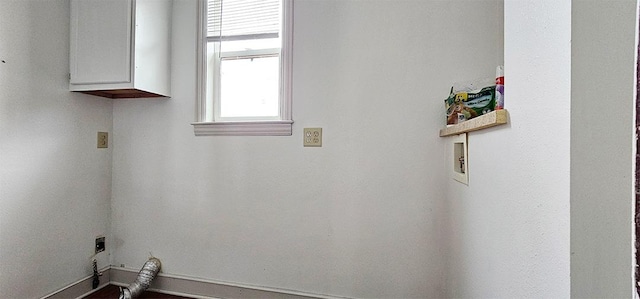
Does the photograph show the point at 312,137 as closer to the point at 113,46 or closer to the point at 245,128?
the point at 245,128

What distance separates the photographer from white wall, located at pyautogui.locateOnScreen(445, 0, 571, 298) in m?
0.56

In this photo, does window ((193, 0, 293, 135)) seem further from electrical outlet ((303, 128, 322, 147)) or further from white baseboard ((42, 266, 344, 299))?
white baseboard ((42, 266, 344, 299))

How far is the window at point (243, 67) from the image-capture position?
2.01 m

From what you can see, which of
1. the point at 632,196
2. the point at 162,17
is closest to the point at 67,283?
the point at 162,17

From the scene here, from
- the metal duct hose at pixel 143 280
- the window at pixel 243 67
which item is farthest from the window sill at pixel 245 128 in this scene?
the metal duct hose at pixel 143 280

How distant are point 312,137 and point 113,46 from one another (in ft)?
4.20

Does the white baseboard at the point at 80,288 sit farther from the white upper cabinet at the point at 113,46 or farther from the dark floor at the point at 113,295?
the white upper cabinet at the point at 113,46

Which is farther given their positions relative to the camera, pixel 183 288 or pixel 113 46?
pixel 183 288

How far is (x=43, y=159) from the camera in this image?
6.05 ft

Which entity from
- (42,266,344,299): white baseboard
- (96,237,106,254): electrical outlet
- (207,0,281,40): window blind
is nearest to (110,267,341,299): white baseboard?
(42,266,344,299): white baseboard

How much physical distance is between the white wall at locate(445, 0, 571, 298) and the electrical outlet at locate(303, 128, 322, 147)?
3.23 ft

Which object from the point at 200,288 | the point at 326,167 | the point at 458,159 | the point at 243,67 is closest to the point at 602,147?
the point at 458,159

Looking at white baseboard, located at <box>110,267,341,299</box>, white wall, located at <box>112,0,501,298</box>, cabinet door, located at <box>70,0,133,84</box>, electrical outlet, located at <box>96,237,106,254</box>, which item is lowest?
white baseboard, located at <box>110,267,341,299</box>

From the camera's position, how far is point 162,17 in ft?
6.77
